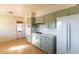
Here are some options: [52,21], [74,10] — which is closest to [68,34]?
[74,10]

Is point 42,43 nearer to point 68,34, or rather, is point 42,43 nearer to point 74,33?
point 68,34

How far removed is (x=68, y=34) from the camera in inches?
105

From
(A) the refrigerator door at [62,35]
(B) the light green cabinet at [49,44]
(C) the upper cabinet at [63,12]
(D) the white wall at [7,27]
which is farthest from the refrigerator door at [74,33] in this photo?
(D) the white wall at [7,27]

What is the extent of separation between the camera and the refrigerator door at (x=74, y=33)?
2402 mm

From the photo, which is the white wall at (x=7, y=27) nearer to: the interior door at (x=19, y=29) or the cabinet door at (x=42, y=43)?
the interior door at (x=19, y=29)

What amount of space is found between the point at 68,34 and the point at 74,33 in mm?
204

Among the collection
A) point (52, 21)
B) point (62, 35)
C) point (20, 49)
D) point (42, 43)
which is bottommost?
point (20, 49)

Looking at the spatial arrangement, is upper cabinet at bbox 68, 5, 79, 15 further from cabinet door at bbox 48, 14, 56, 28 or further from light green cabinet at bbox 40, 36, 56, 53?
light green cabinet at bbox 40, 36, 56, 53

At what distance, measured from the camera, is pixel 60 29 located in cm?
303
